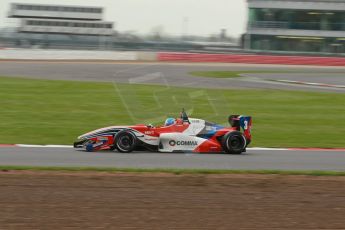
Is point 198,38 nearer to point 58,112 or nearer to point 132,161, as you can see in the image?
point 58,112

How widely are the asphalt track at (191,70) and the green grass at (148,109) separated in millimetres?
2291

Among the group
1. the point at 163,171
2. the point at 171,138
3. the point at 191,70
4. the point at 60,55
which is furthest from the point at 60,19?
the point at 163,171

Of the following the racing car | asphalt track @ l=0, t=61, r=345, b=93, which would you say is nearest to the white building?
asphalt track @ l=0, t=61, r=345, b=93

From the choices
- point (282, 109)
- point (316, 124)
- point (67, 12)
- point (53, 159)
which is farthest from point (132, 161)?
point (67, 12)

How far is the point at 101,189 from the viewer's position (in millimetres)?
8570

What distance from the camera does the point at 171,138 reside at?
41.5ft

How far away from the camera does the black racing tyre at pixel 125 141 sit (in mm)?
12539

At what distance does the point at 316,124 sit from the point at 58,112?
7403 mm

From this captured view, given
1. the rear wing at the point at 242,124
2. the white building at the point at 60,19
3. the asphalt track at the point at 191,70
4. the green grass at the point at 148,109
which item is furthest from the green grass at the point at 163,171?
the white building at the point at 60,19

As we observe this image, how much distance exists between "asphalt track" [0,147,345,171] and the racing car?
167 millimetres

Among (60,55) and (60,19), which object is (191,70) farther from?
(60,19)

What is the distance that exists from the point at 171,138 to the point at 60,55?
29.3 metres

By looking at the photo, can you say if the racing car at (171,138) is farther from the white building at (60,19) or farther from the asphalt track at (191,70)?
the white building at (60,19)

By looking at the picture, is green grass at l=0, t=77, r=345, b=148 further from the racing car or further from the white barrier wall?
the white barrier wall
